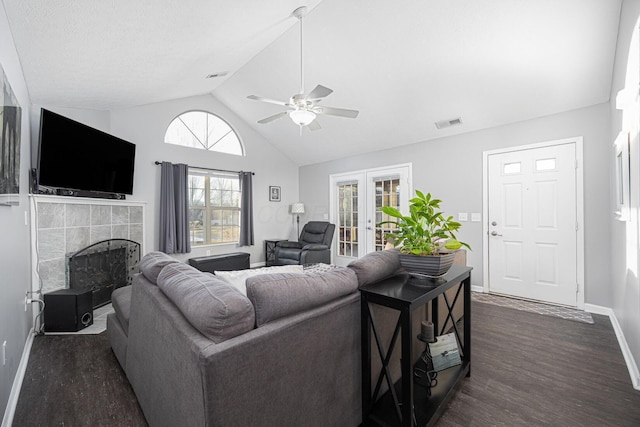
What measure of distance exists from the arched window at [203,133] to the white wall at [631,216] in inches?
214

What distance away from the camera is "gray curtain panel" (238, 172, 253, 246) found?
224 inches

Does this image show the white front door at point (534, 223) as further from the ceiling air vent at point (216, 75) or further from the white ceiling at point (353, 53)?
the ceiling air vent at point (216, 75)

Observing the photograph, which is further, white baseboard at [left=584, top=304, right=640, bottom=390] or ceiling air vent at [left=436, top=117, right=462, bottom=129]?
ceiling air vent at [left=436, top=117, right=462, bottom=129]

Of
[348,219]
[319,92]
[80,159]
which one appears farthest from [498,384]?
[80,159]

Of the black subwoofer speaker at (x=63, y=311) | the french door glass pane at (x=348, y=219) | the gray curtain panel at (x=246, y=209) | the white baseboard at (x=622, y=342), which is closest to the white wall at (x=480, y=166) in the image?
the white baseboard at (x=622, y=342)

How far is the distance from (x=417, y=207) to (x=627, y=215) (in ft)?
5.81

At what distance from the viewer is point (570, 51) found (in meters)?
2.75

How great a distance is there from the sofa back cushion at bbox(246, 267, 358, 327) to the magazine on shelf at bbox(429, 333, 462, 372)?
708 millimetres

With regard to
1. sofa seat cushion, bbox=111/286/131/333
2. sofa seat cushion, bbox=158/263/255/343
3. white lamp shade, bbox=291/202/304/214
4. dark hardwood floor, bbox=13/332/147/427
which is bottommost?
dark hardwood floor, bbox=13/332/147/427

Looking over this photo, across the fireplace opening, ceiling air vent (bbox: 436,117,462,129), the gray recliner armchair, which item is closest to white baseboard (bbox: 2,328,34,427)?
the fireplace opening

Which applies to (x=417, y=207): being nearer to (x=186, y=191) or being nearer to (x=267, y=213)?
(x=186, y=191)

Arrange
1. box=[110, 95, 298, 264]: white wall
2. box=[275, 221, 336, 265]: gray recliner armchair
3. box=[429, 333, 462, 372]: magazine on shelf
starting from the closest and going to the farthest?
box=[429, 333, 462, 372]: magazine on shelf, box=[110, 95, 298, 264]: white wall, box=[275, 221, 336, 265]: gray recliner armchair

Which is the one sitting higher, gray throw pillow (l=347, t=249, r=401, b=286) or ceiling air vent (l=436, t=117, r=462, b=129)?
ceiling air vent (l=436, t=117, r=462, b=129)

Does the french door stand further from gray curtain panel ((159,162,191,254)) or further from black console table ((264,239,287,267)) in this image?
gray curtain panel ((159,162,191,254))
